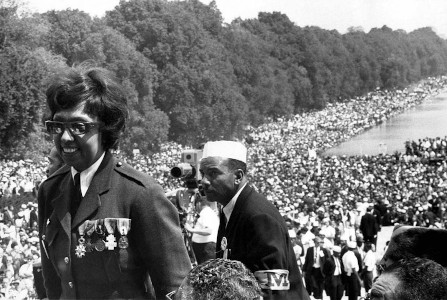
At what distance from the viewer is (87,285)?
13.6ft

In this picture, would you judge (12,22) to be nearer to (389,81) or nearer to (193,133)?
(193,133)

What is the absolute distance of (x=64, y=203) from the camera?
13.9 ft

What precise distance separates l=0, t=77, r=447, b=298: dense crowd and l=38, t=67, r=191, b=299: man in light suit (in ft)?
13.2

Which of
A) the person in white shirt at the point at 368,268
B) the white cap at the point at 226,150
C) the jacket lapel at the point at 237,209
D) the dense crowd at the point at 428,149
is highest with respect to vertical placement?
the white cap at the point at 226,150

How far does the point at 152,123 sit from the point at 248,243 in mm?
49870

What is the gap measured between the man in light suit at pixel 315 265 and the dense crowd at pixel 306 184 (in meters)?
3.24

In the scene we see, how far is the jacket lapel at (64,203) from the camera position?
164 inches

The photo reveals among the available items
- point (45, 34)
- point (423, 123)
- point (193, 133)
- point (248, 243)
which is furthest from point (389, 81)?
point (248, 243)

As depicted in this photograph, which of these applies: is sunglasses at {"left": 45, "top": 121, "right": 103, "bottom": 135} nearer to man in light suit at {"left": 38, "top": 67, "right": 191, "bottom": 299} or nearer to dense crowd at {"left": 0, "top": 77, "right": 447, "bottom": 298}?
man in light suit at {"left": 38, "top": 67, "right": 191, "bottom": 299}

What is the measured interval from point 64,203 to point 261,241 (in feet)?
3.03

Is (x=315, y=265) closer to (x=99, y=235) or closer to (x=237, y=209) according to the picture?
(x=237, y=209)

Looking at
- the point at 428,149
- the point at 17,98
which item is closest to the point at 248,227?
the point at 17,98

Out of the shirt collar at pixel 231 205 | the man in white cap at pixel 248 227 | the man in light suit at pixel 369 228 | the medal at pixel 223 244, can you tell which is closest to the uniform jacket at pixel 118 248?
the man in white cap at pixel 248 227

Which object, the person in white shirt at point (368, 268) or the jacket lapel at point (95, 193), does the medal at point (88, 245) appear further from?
the person in white shirt at point (368, 268)
